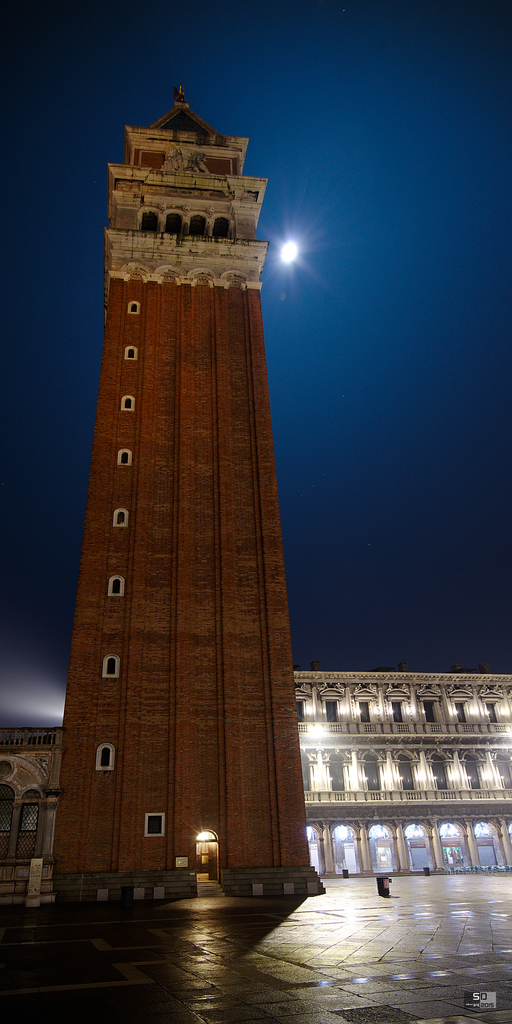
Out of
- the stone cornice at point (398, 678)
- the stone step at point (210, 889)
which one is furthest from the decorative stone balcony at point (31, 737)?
the stone cornice at point (398, 678)

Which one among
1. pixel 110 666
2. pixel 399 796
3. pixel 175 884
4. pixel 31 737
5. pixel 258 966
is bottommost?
pixel 258 966

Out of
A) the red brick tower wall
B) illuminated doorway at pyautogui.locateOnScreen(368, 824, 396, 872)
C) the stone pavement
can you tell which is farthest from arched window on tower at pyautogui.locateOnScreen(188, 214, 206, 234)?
illuminated doorway at pyautogui.locateOnScreen(368, 824, 396, 872)

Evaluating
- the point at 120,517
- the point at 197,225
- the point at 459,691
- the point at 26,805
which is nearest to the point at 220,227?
the point at 197,225

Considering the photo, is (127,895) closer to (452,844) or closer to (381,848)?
(381,848)

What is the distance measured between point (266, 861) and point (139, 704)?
8.95 metres

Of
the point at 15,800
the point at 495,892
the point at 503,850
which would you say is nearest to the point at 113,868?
the point at 15,800

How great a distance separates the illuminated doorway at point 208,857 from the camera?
29.5 meters

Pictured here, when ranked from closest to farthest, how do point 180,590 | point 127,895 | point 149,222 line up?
1. point 127,895
2. point 180,590
3. point 149,222

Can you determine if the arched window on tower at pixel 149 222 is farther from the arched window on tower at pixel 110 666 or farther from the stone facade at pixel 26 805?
the stone facade at pixel 26 805

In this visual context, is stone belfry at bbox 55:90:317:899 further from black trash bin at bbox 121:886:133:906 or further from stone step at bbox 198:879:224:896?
black trash bin at bbox 121:886:133:906

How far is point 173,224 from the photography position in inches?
1780

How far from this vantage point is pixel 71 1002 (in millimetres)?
8969

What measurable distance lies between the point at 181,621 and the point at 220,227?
99.8ft

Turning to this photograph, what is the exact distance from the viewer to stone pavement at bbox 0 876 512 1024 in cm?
843
